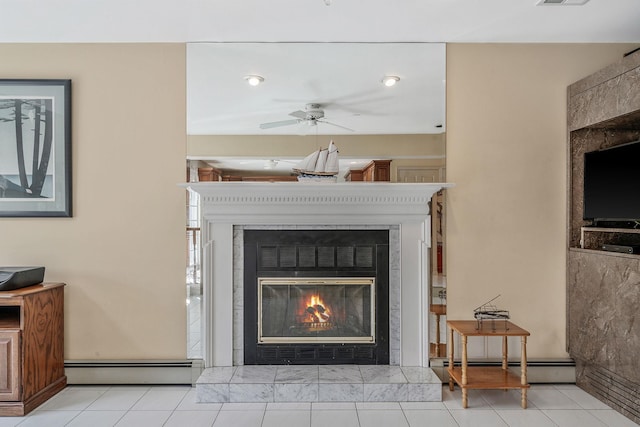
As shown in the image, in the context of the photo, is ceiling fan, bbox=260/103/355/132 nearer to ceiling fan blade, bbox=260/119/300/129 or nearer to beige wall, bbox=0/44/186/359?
ceiling fan blade, bbox=260/119/300/129

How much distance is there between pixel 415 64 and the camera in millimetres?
2896

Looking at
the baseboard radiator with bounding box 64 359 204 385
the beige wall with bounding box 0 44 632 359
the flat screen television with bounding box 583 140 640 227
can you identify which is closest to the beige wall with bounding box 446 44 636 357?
the beige wall with bounding box 0 44 632 359

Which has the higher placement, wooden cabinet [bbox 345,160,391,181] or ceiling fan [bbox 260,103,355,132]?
ceiling fan [bbox 260,103,355,132]

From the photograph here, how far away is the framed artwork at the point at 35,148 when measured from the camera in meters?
2.87

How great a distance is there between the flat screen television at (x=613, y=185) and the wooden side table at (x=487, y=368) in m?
0.94

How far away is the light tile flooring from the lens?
2.36m

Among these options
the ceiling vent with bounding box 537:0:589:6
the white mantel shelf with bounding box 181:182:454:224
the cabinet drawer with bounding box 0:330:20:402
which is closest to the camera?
the ceiling vent with bounding box 537:0:589:6

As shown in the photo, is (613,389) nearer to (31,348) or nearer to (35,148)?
(31,348)

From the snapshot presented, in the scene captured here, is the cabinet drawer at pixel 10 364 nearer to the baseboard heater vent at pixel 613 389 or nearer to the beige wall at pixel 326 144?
the beige wall at pixel 326 144

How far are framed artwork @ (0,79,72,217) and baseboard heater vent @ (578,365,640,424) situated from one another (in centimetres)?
374

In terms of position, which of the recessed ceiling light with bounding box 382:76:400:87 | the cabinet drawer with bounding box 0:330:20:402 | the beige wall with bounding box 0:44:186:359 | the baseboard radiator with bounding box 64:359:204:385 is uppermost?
the recessed ceiling light with bounding box 382:76:400:87

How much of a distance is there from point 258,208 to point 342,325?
1.03m

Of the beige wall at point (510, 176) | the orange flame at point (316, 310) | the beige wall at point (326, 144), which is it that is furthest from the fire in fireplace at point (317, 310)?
the beige wall at point (326, 144)

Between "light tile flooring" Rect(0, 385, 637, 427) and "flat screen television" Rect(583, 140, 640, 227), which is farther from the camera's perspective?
"flat screen television" Rect(583, 140, 640, 227)
